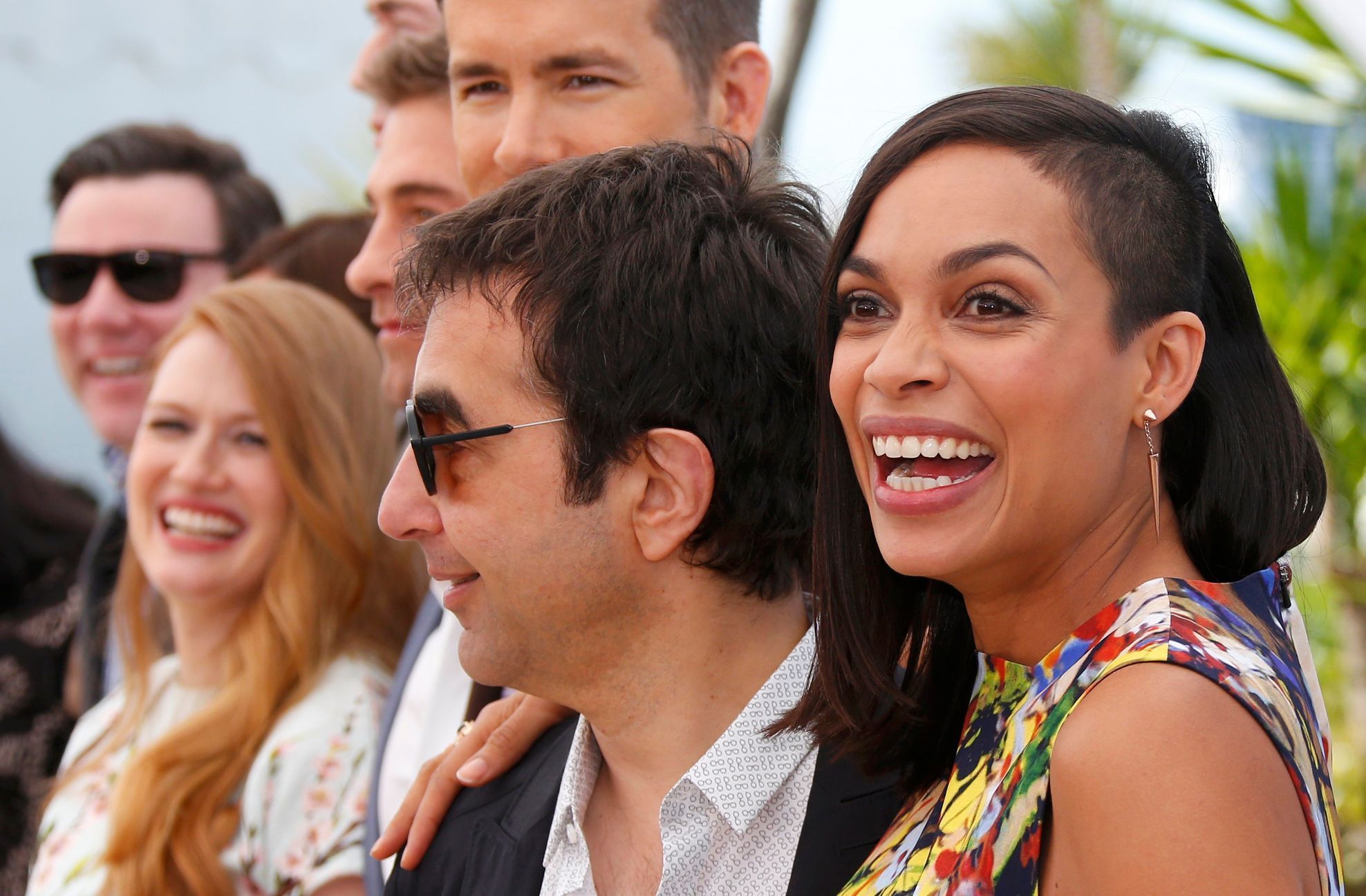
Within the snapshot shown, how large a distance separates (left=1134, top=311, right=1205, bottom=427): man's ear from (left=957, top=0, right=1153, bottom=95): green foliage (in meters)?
5.56

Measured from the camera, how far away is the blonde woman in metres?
3.46

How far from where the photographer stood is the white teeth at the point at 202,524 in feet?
12.5

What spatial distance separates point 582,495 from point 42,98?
289 inches

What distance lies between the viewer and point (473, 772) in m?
2.64

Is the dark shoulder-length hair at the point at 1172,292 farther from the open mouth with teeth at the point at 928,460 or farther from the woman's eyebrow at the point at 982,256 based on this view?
the open mouth with teeth at the point at 928,460

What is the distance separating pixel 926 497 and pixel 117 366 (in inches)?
160

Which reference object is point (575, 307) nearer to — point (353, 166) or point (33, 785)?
point (33, 785)

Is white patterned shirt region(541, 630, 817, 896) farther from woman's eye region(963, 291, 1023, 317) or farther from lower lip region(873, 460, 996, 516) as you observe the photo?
woman's eye region(963, 291, 1023, 317)

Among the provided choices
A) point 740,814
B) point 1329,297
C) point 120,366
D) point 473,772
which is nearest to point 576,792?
point 473,772

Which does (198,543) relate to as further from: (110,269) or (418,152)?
(110,269)

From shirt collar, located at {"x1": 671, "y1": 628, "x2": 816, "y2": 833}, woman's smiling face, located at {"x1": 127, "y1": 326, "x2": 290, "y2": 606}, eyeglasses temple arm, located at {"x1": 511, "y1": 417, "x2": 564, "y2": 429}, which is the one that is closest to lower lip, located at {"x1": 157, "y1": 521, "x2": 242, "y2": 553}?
woman's smiling face, located at {"x1": 127, "y1": 326, "x2": 290, "y2": 606}

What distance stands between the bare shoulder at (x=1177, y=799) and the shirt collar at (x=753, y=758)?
80 cm

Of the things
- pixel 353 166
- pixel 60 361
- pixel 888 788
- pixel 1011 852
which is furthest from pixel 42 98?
pixel 1011 852

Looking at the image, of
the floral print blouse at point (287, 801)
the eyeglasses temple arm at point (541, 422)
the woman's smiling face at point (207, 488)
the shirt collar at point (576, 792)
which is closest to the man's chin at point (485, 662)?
the shirt collar at point (576, 792)
